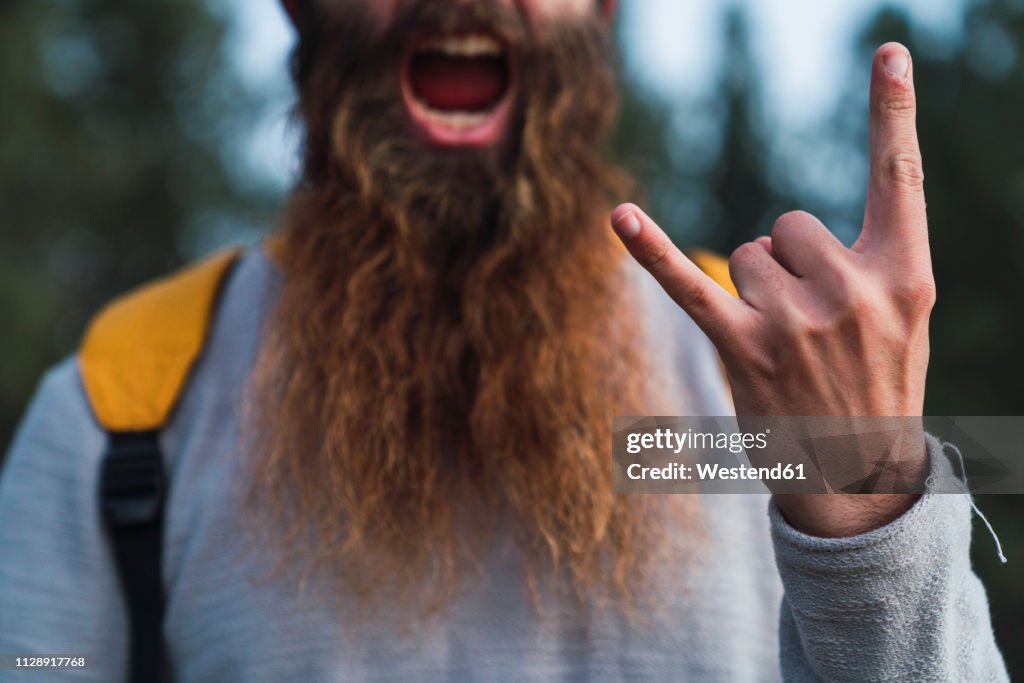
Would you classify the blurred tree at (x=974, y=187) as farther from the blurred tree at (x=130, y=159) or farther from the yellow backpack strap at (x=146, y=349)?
the yellow backpack strap at (x=146, y=349)

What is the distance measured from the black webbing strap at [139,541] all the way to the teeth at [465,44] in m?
0.92

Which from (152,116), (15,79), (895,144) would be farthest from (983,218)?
(152,116)

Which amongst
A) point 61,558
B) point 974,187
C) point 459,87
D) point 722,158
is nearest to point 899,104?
point 459,87

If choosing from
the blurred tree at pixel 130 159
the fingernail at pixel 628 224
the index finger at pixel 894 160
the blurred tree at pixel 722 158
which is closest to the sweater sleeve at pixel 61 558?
the fingernail at pixel 628 224

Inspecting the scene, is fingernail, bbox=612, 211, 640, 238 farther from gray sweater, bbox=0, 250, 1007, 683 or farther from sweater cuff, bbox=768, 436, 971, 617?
gray sweater, bbox=0, 250, 1007, 683

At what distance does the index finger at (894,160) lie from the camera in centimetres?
117

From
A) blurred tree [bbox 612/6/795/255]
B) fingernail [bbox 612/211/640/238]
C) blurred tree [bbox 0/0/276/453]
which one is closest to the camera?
fingernail [bbox 612/211/640/238]

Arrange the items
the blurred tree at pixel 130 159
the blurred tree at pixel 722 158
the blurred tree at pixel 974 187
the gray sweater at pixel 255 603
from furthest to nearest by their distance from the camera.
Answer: the blurred tree at pixel 722 158, the blurred tree at pixel 130 159, the blurred tree at pixel 974 187, the gray sweater at pixel 255 603

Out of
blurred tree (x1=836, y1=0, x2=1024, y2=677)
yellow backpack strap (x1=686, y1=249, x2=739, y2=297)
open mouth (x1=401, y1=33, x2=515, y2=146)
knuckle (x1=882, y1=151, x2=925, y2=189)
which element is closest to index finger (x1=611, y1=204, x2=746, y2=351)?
knuckle (x1=882, y1=151, x2=925, y2=189)

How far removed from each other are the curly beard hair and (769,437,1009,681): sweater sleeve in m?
0.42

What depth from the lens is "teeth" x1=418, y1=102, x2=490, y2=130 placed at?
1.86 m

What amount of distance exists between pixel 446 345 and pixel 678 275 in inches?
26.0

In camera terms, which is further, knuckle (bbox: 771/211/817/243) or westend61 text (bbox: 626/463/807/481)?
westend61 text (bbox: 626/463/807/481)

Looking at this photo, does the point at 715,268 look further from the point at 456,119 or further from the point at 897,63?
the point at 897,63
